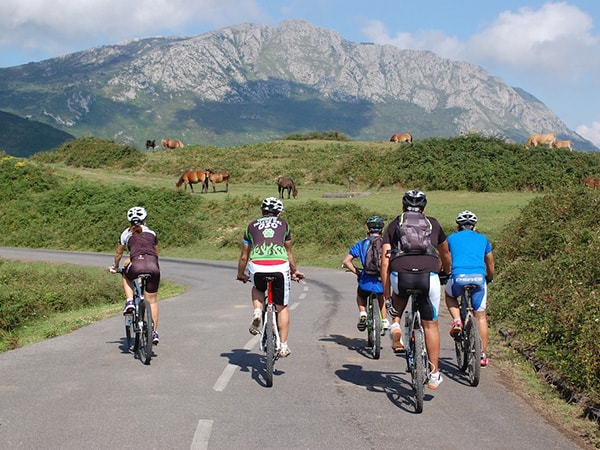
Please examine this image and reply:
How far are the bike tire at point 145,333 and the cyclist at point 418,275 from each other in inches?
143

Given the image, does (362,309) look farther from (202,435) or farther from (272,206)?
(202,435)

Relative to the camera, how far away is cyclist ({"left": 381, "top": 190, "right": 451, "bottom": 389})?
796cm

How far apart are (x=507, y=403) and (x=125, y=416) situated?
4510 millimetres

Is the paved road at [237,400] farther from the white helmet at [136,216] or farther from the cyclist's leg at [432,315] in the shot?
the white helmet at [136,216]

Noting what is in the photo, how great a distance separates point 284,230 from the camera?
9.23 meters

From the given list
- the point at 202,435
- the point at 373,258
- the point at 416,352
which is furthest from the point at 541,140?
the point at 202,435

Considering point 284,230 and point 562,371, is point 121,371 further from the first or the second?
point 562,371

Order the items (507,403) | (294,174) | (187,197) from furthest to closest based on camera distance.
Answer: (294,174) < (187,197) < (507,403)

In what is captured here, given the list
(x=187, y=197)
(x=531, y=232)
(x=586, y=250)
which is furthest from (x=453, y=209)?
(x=586, y=250)

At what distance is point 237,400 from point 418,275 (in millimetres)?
2521

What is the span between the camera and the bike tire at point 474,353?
923 centimetres

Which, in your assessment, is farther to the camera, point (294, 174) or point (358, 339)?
point (294, 174)

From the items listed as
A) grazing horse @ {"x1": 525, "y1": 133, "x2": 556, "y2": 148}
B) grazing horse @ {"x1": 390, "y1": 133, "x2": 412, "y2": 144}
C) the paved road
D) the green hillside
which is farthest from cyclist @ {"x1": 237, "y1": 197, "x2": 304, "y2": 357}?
grazing horse @ {"x1": 390, "y1": 133, "x2": 412, "y2": 144}

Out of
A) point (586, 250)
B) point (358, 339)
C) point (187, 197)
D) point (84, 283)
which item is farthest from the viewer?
point (187, 197)
